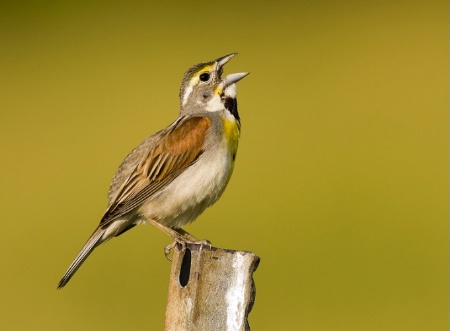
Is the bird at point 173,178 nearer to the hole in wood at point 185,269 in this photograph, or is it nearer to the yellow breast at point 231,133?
the yellow breast at point 231,133

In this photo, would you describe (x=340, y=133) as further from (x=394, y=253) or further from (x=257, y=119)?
(x=394, y=253)

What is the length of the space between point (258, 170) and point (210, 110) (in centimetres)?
303

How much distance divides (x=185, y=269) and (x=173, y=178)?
193cm

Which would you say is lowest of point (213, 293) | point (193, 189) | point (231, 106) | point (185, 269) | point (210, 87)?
point (213, 293)

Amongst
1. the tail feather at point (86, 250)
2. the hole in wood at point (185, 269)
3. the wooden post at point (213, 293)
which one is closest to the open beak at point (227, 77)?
the tail feather at point (86, 250)

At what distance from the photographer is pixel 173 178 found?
592cm

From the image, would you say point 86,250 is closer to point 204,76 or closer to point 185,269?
point 204,76

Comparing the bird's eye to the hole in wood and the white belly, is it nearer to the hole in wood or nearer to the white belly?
the white belly

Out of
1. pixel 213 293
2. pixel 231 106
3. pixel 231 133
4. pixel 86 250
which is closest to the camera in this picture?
pixel 213 293

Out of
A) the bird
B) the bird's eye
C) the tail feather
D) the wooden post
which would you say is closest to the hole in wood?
the wooden post

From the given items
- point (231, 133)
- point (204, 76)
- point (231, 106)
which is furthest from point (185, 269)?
point (204, 76)

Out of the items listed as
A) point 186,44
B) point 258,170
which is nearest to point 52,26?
point 186,44

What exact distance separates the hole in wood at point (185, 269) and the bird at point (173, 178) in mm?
1645

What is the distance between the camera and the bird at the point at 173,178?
584 centimetres
